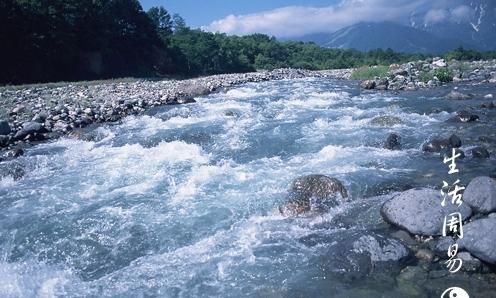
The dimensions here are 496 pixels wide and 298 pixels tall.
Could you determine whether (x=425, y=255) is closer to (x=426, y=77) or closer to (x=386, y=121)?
(x=386, y=121)

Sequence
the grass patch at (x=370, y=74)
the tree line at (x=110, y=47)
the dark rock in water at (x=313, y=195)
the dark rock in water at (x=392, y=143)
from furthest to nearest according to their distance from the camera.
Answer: the grass patch at (x=370, y=74), the tree line at (x=110, y=47), the dark rock in water at (x=392, y=143), the dark rock in water at (x=313, y=195)

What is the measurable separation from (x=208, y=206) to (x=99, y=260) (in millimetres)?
2518

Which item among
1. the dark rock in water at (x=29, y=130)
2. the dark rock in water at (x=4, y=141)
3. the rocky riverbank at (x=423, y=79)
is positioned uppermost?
the rocky riverbank at (x=423, y=79)

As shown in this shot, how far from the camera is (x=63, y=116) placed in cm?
1681

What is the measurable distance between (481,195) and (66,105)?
16369mm

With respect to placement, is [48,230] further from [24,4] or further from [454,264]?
[24,4]

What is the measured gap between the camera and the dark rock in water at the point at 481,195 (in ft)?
22.9

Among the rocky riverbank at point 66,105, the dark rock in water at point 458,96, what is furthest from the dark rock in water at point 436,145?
the rocky riverbank at point 66,105

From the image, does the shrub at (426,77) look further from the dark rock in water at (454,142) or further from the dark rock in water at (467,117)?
the dark rock in water at (454,142)

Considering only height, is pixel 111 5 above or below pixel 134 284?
above

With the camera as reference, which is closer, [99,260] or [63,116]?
[99,260]

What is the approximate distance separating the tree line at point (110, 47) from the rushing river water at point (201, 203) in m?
17.7

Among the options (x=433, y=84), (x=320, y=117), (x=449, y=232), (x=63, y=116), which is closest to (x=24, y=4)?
(x=63, y=116)

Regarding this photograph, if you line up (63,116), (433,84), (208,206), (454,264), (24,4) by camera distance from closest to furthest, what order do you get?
(454,264), (208,206), (63,116), (433,84), (24,4)
